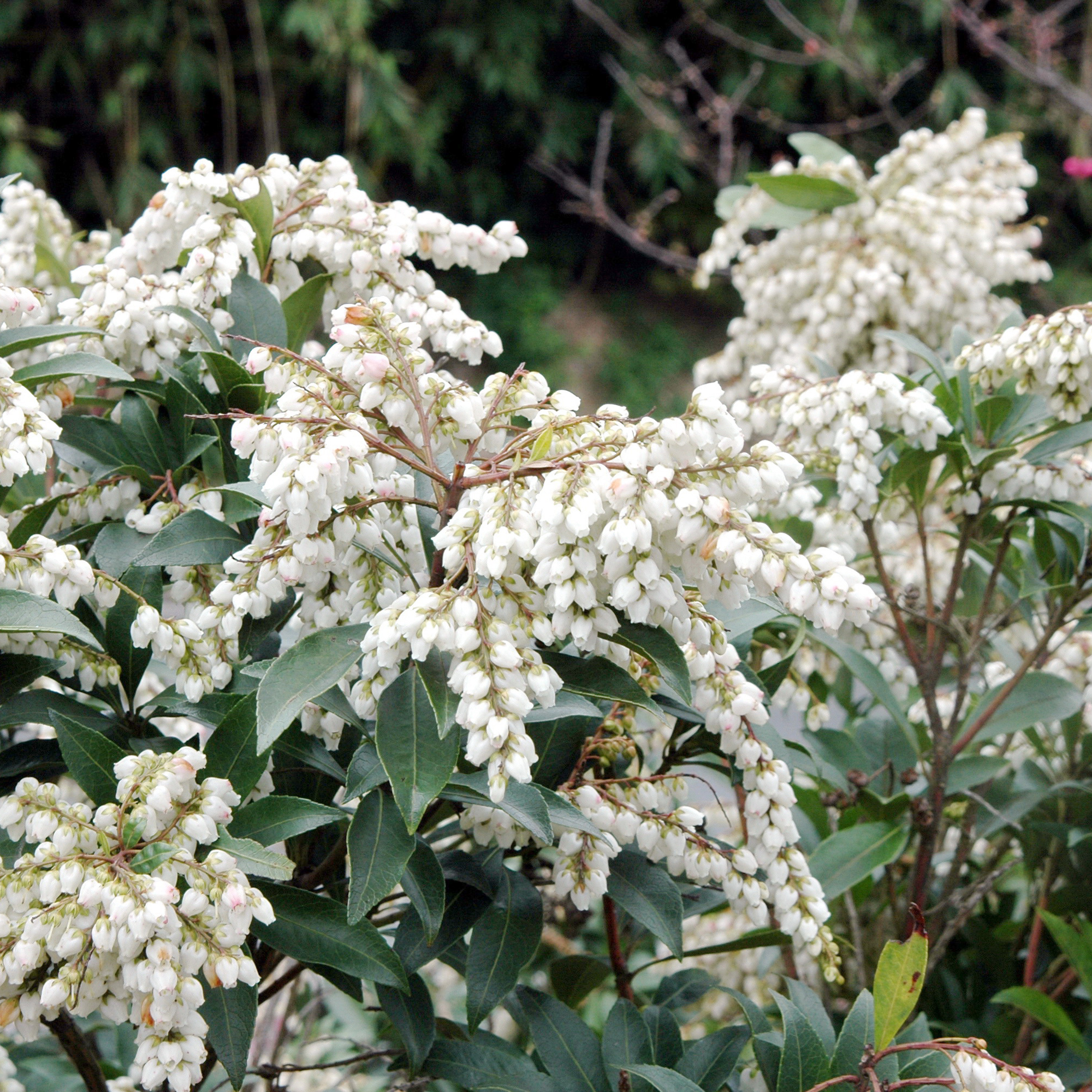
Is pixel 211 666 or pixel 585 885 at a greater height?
pixel 211 666

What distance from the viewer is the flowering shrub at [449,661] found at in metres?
0.77

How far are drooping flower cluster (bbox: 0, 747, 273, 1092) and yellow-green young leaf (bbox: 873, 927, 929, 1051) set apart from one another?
1.65 ft

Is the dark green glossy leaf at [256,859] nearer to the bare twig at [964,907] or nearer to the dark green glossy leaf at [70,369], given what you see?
the dark green glossy leaf at [70,369]

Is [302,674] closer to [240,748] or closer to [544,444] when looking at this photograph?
[240,748]

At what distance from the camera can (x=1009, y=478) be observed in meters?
1.24

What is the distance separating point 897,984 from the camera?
3.05ft

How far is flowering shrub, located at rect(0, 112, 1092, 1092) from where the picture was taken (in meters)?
0.77

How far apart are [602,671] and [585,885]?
0.62 feet

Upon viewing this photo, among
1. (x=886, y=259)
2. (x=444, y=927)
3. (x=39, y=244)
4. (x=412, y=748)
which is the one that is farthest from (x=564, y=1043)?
(x=886, y=259)

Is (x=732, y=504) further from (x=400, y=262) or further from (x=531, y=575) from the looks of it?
(x=400, y=262)

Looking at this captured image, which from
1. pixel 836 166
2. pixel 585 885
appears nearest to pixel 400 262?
pixel 585 885

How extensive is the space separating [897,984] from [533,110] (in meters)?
7.42

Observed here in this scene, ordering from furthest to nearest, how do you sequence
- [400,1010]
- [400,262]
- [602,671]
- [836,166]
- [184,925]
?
[836,166] < [400,262] < [400,1010] < [602,671] < [184,925]

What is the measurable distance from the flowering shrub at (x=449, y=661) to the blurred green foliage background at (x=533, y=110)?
5099 millimetres
